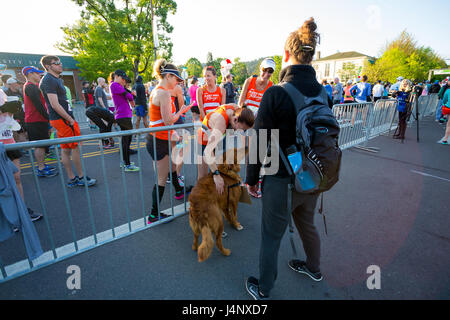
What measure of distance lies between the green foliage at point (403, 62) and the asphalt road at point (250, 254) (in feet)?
146

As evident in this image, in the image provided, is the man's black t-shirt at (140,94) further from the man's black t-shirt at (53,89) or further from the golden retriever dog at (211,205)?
the golden retriever dog at (211,205)

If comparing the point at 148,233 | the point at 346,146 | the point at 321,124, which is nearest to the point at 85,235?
the point at 148,233

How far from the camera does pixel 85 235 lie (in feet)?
9.50

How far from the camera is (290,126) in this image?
5.22ft

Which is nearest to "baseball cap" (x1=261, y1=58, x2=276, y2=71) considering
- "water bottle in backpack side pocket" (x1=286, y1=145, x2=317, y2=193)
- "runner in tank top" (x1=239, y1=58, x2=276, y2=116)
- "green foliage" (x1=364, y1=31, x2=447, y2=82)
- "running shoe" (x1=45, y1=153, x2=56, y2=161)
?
"runner in tank top" (x1=239, y1=58, x2=276, y2=116)

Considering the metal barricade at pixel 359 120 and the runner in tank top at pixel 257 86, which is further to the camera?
the metal barricade at pixel 359 120

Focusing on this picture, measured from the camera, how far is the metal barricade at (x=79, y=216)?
7.50 ft

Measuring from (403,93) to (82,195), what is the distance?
34.1 ft

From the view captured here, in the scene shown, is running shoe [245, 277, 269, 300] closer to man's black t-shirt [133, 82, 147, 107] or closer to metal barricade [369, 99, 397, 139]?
man's black t-shirt [133, 82, 147, 107]

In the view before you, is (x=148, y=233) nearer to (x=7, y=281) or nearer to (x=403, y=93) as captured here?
(x=7, y=281)

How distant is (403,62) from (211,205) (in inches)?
2216

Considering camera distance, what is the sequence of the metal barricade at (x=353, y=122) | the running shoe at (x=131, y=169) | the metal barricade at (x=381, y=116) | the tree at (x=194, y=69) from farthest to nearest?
the tree at (x=194, y=69)
the metal barricade at (x=381, y=116)
the metal barricade at (x=353, y=122)
the running shoe at (x=131, y=169)

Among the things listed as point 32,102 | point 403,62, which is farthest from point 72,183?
point 403,62

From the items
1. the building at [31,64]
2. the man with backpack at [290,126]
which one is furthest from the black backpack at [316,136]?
the building at [31,64]
